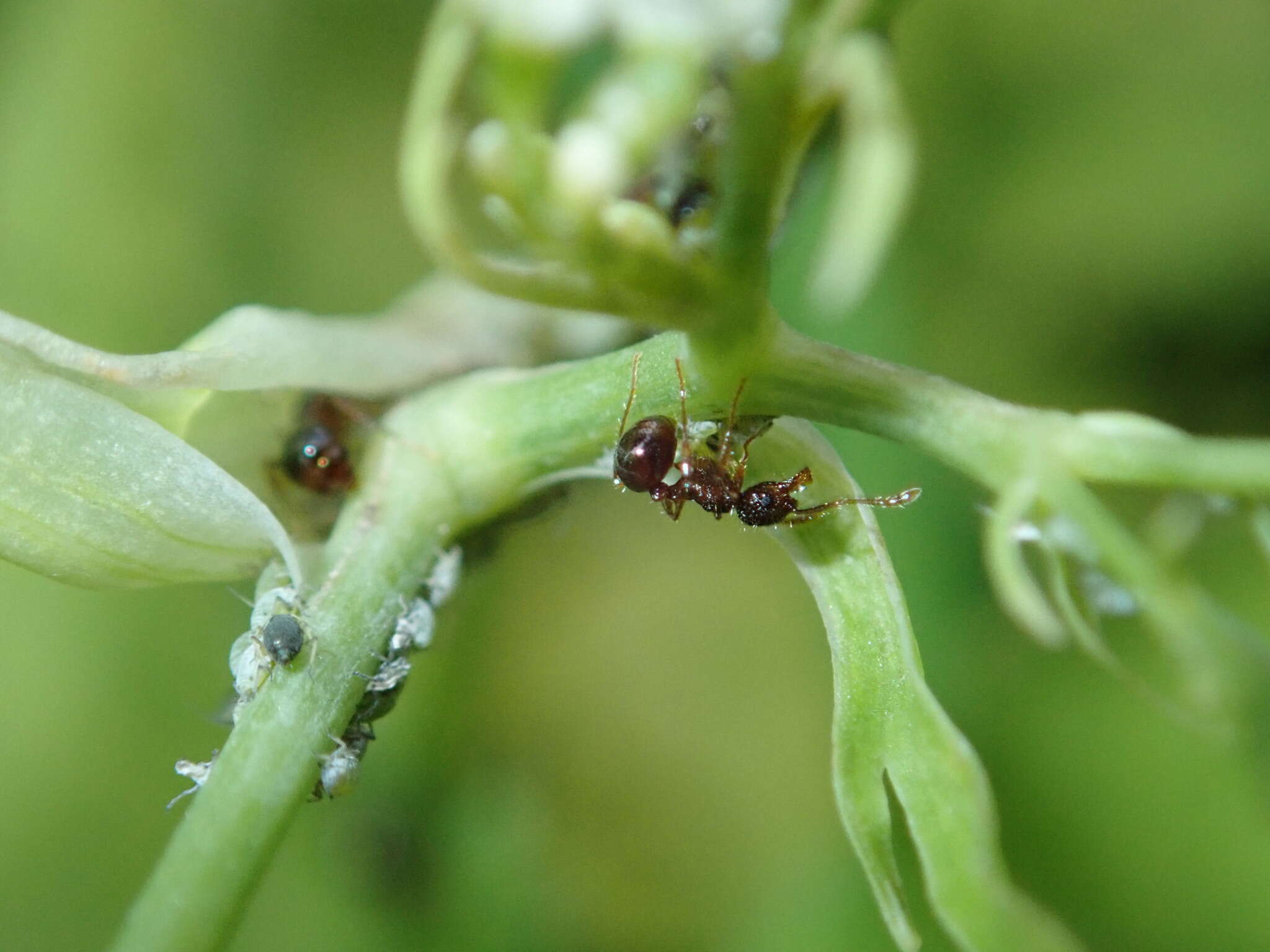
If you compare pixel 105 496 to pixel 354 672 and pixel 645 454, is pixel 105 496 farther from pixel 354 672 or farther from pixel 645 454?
pixel 645 454

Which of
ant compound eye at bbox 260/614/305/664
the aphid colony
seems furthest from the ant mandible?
ant compound eye at bbox 260/614/305/664

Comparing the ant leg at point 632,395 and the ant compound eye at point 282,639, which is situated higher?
the ant leg at point 632,395

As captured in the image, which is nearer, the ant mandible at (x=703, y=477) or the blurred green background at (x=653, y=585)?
the ant mandible at (x=703, y=477)

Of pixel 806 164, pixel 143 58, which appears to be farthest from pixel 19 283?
pixel 806 164

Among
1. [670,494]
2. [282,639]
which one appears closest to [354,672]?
[282,639]

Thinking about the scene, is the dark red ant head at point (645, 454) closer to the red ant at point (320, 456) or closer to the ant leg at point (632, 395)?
the ant leg at point (632, 395)

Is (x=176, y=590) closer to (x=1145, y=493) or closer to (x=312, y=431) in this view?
(x=312, y=431)

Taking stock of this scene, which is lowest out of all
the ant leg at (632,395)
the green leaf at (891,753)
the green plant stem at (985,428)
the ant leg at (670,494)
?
the green leaf at (891,753)

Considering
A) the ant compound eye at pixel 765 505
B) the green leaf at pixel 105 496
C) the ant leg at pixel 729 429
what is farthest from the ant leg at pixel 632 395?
the green leaf at pixel 105 496
